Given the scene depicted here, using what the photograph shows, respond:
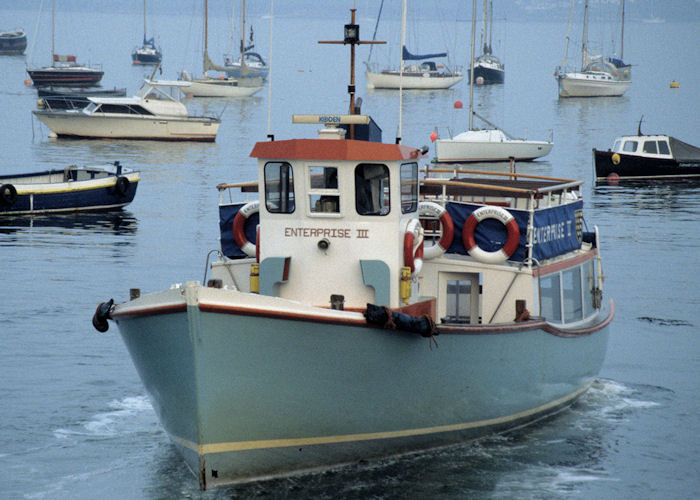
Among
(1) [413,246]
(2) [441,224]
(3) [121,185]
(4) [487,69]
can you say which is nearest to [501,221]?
(2) [441,224]

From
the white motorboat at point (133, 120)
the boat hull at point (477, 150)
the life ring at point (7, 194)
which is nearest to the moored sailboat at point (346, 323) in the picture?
the life ring at point (7, 194)

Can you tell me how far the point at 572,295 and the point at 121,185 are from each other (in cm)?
2625

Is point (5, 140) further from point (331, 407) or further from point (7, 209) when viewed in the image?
point (331, 407)

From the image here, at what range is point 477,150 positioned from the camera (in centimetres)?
6084

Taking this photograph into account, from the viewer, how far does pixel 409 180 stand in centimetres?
1645

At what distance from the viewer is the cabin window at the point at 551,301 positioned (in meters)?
19.0

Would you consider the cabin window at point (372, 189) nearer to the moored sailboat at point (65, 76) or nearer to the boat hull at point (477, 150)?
the boat hull at point (477, 150)

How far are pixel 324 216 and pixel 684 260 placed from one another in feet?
73.3

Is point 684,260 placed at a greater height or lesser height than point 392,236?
lesser

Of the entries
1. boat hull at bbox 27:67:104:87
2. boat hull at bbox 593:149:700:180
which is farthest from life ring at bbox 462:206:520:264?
boat hull at bbox 27:67:104:87

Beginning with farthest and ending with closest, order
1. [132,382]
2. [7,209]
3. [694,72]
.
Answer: [694,72]
[7,209]
[132,382]

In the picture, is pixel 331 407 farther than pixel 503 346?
No

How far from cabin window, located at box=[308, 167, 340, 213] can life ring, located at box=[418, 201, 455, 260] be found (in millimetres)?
2214

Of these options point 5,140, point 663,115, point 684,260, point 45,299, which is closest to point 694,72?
point 663,115
